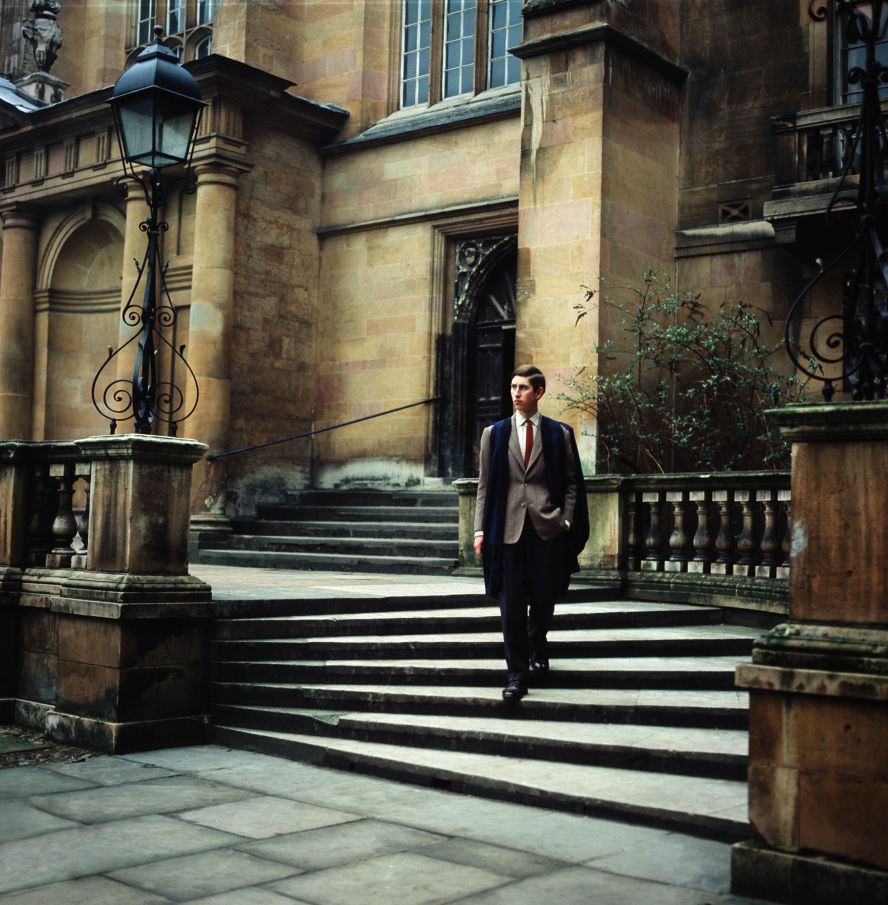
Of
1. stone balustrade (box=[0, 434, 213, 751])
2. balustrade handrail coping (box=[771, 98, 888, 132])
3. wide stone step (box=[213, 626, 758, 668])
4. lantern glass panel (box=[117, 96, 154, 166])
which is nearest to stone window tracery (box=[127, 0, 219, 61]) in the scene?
balustrade handrail coping (box=[771, 98, 888, 132])

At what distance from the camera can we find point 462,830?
522cm

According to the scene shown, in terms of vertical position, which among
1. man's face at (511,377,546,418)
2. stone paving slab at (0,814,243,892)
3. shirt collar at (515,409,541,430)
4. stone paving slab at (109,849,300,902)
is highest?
man's face at (511,377,546,418)

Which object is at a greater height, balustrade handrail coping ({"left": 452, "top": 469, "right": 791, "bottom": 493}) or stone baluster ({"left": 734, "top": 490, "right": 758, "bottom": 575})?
balustrade handrail coping ({"left": 452, "top": 469, "right": 791, "bottom": 493})

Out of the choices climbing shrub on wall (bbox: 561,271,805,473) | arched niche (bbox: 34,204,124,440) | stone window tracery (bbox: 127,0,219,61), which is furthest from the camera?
stone window tracery (bbox: 127,0,219,61)

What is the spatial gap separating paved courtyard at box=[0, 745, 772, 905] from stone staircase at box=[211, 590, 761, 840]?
7.6 inches

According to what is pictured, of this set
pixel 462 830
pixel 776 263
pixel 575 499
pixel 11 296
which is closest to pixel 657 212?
pixel 776 263

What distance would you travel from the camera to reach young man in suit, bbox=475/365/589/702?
677cm

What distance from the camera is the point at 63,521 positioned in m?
8.17

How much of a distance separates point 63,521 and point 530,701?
3557mm

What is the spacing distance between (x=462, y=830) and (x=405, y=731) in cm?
154

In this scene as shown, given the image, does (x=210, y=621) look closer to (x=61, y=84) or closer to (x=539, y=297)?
(x=539, y=297)

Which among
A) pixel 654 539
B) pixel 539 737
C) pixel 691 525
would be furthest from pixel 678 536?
pixel 539 737

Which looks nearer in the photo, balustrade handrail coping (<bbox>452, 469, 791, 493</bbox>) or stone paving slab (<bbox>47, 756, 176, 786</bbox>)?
stone paving slab (<bbox>47, 756, 176, 786</bbox>)

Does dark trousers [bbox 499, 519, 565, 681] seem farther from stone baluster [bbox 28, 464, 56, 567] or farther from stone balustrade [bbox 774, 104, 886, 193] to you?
stone balustrade [bbox 774, 104, 886, 193]
